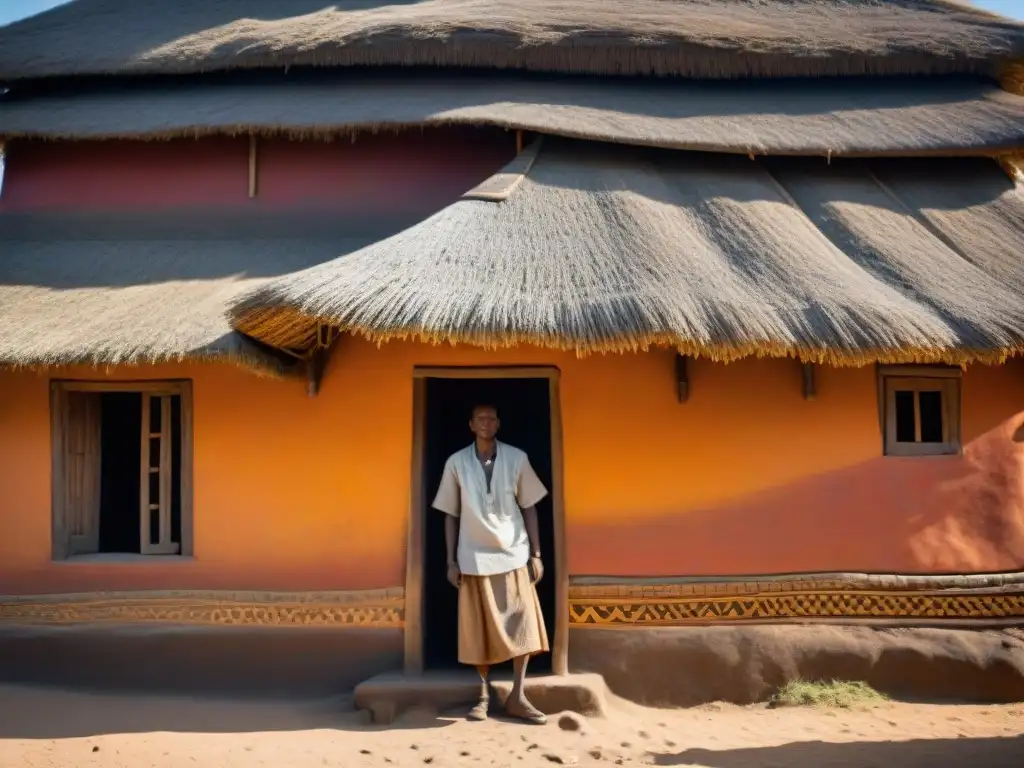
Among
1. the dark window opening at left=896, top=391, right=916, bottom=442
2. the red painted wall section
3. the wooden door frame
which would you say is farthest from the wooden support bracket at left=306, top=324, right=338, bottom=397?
the dark window opening at left=896, top=391, right=916, bottom=442

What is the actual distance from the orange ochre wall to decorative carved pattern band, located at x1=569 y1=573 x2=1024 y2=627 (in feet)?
0.30

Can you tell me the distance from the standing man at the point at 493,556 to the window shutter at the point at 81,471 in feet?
7.98

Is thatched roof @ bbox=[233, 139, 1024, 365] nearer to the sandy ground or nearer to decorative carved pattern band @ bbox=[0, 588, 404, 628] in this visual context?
decorative carved pattern band @ bbox=[0, 588, 404, 628]

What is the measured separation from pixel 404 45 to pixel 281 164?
1221 mm

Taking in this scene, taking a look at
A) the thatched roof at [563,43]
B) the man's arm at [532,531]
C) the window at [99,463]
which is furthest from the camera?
the thatched roof at [563,43]

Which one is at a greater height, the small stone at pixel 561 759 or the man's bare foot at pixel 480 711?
the man's bare foot at pixel 480 711

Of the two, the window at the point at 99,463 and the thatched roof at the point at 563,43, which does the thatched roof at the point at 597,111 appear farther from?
the window at the point at 99,463

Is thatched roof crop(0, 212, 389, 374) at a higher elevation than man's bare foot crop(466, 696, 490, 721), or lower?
higher

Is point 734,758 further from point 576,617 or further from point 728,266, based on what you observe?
point 728,266

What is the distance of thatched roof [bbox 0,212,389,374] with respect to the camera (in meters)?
5.82

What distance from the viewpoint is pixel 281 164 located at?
24.0ft

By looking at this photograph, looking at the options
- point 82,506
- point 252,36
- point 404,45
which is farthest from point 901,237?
point 82,506

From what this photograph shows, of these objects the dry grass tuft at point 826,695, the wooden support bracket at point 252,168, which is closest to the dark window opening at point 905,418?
the dry grass tuft at point 826,695

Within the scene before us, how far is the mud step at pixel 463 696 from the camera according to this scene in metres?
5.56
